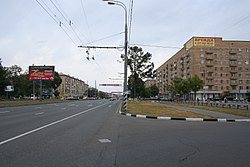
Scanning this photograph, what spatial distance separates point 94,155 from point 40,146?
2068 mm

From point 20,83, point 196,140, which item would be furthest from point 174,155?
point 20,83

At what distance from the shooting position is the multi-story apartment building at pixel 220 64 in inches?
3654

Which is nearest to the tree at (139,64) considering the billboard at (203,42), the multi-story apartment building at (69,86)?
the billboard at (203,42)

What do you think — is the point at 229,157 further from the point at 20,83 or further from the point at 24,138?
the point at 20,83

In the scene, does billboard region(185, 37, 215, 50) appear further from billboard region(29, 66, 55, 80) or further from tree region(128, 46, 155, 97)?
billboard region(29, 66, 55, 80)

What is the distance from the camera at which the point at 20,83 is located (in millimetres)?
97625

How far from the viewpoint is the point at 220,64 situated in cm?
9475

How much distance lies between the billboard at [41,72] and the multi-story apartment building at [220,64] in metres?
52.6

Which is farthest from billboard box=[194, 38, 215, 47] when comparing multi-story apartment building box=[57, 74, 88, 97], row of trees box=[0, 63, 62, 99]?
multi-story apartment building box=[57, 74, 88, 97]

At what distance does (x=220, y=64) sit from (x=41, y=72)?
63652 millimetres

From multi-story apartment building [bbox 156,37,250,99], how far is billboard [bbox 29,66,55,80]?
52560mm

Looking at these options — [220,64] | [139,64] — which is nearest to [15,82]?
[139,64]

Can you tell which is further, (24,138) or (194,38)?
(194,38)

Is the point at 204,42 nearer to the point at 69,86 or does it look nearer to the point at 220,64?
the point at 220,64
